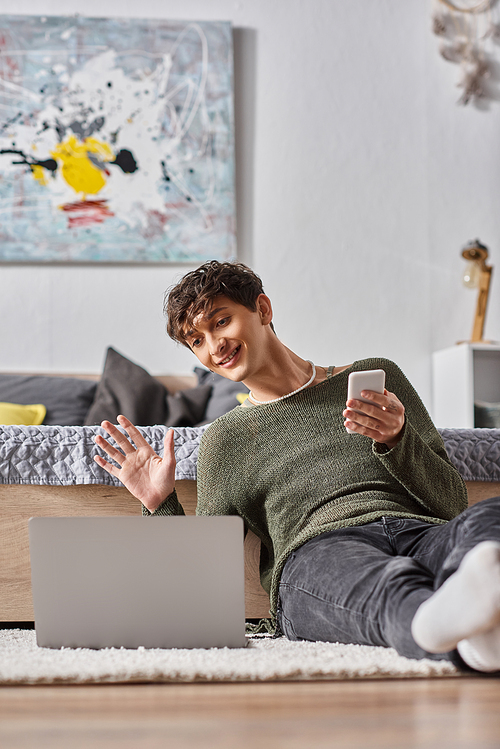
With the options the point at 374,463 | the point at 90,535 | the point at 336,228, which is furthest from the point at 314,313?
the point at 90,535

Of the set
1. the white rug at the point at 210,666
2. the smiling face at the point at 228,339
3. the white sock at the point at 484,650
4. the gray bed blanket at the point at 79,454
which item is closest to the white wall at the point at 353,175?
the gray bed blanket at the point at 79,454

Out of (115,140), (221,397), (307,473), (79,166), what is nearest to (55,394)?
(221,397)

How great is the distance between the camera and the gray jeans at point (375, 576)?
2.83 ft

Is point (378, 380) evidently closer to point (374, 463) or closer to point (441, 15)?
point (374, 463)

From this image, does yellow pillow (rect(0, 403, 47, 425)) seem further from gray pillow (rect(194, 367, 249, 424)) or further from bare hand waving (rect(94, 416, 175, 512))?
bare hand waving (rect(94, 416, 175, 512))

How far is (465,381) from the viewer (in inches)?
116

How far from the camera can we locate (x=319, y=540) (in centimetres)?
119

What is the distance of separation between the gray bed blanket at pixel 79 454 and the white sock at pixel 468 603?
81cm

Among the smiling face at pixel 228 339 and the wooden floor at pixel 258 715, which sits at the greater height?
the smiling face at pixel 228 339

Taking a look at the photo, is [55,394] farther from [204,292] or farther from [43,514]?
[204,292]

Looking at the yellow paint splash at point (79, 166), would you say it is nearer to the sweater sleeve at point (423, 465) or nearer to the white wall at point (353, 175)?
the white wall at point (353, 175)

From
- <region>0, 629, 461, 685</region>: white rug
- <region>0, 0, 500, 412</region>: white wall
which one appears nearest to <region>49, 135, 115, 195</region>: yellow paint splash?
<region>0, 0, 500, 412</region>: white wall

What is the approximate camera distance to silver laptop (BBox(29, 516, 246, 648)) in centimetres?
101

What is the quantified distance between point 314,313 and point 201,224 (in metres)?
0.66
